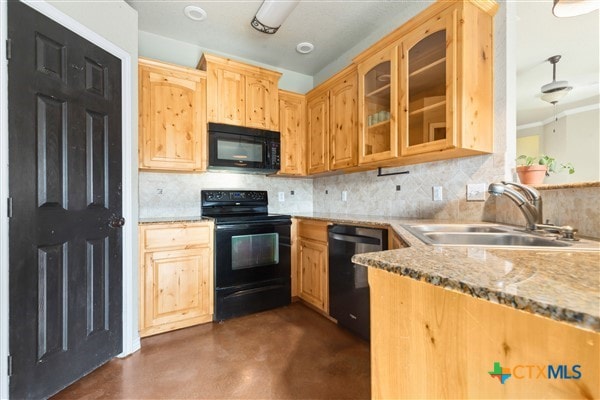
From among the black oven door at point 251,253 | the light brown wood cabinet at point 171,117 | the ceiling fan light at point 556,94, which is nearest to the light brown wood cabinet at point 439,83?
the black oven door at point 251,253

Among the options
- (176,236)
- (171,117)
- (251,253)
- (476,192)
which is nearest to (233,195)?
(251,253)

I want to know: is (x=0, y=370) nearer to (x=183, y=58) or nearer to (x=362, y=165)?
(x=362, y=165)

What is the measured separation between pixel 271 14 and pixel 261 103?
84cm

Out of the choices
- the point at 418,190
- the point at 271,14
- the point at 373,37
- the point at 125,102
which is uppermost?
the point at 373,37

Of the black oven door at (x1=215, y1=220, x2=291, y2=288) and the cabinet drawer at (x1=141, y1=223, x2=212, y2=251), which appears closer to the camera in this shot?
the cabinet drawer at (x1=141, y1=223, x2=212, y2=251)

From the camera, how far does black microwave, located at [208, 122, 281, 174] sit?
99.4 inches

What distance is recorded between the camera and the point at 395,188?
2.46 meters

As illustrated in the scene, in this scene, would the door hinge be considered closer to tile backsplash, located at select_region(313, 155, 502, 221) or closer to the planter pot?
tile backsplash, located at select_region(313, 155, 502, 221)

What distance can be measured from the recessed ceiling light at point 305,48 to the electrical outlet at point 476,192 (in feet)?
7.05

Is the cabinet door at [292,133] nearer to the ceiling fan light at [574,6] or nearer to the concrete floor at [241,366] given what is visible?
the concrete floor at [241,366]

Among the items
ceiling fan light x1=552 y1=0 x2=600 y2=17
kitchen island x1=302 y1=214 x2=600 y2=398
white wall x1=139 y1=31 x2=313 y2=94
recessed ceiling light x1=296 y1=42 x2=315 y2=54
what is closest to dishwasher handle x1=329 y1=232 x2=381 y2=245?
kitchen island x1=302 y1=214 x2=600 y2=398

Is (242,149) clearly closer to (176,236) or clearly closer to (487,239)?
(176,236)

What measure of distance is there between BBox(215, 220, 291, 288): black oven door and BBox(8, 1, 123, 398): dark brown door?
2.52 feet

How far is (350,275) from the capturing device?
2.06 meters
